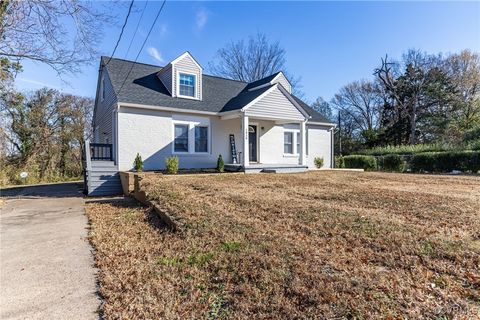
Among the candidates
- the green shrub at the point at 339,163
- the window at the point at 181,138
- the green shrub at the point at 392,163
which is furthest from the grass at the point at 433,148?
the window at the point at 181,138

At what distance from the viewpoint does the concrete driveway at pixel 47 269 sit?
287 cm

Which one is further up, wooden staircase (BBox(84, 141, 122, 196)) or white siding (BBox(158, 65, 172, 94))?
white siding (BBox(158, 65, 172, 94))

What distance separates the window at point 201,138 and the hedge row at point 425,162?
11.0m

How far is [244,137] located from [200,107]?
114 inches

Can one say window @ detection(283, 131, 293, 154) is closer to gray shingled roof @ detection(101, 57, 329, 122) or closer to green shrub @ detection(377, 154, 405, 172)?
gray shingled roof @ detection(101, 57, 329, 122)

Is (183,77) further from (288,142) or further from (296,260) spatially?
(296,260)

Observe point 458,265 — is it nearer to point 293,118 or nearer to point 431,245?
point 431,245

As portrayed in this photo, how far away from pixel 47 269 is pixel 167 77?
11013 mm

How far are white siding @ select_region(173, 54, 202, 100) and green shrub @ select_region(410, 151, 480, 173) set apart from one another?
533 inches

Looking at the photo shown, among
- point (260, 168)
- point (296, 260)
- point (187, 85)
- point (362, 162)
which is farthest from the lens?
point (362, 162)

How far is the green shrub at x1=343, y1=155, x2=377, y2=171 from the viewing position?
1819cm

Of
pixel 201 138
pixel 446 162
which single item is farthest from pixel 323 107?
pixel 201 138

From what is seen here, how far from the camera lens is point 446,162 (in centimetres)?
1591

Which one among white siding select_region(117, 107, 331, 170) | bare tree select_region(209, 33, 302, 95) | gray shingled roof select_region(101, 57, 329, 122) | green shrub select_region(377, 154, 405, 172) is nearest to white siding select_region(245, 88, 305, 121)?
gray shingled roof select_region(101, 57, 329, 122)
